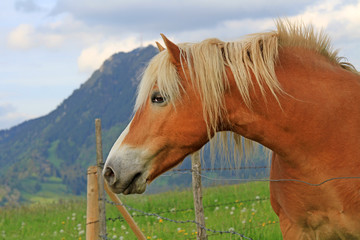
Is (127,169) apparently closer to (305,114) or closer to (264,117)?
(264,117)

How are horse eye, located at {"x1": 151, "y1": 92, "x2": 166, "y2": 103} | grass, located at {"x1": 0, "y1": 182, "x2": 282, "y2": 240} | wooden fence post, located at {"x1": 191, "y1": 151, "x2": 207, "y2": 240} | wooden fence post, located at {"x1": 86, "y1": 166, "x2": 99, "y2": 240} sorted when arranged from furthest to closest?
grass, located at {"x1": 0, "y1": 182, "x2": 282, "y2": 240} → wooden fence post, located at {"x1": 191, "y1": 151, "x2": 207, "y2": 240} → wooden fence post, located at {"x1": 86, "y1": 166, "x2": 99, "y2": 240} → horse eye, located at {"x1": 151, "y1": 92, "x2": 166, "y2": 103}

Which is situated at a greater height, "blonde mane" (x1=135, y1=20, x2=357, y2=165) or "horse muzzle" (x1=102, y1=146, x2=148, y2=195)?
"blonde mane" (x1=135, y1=20, x2=357, y2=165)

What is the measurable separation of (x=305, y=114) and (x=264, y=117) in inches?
11.0

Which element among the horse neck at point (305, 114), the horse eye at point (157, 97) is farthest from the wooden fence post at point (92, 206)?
the horse neck at point (305, 114)

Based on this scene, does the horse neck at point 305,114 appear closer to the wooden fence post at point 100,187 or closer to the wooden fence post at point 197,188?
the wooden fence post at point 100,187

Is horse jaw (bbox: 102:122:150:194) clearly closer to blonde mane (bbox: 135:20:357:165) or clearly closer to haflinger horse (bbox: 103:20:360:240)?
haflinger horse (bbox: 103:20:360:240)

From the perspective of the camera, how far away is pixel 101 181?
4.70m

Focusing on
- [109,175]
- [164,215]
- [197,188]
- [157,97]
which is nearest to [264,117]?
[157,97]

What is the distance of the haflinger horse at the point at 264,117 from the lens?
2.82 metres

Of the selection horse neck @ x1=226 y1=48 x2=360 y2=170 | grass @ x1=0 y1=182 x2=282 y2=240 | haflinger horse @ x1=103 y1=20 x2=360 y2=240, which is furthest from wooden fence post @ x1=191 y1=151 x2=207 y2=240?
horse neck @ x1=226 y1=48 x2=360 y2=170

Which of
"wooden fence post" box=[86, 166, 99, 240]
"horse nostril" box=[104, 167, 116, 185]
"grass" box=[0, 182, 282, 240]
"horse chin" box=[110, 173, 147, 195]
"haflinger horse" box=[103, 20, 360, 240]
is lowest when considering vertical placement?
"grass" box=[0, 182, 282, 240]

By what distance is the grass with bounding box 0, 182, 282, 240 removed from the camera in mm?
6781

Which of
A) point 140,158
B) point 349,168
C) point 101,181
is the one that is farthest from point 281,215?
point 101,181

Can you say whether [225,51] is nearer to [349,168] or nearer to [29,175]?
[349,168]
